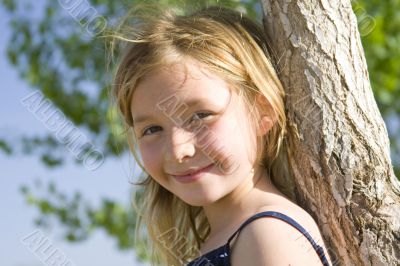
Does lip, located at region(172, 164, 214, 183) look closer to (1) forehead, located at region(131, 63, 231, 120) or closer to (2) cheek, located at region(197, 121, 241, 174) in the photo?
(2) cheek, located at region(197, 121, 241, 174)

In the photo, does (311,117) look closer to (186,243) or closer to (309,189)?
(309,189)

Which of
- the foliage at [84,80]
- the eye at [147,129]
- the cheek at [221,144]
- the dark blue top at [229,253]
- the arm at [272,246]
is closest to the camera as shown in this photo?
the arm at [272,246]

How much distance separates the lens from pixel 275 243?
1832 millimetres

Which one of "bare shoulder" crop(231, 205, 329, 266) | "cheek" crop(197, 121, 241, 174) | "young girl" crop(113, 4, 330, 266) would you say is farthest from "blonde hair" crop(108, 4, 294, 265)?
"bare shoulder" crop(231, 205, 329, 266)

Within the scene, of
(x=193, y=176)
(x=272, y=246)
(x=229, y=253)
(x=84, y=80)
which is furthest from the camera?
(x=84, y=80)

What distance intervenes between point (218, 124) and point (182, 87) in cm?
16

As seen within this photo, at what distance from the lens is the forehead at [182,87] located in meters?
2.05

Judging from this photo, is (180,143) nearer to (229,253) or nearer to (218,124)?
Answer: (218,124)

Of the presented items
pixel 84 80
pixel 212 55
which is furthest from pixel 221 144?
pixel 84 80

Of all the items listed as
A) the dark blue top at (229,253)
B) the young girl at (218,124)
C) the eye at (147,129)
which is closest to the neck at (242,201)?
the young girl at (218,124)

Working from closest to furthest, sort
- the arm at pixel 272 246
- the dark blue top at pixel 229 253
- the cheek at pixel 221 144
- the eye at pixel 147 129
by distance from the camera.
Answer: the arm at pixel 272 246
the dark blue top at pixel 229 253
the cheek at pixel 221 144
the eye at pixel 147 129

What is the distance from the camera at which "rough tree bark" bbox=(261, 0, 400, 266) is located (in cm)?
197

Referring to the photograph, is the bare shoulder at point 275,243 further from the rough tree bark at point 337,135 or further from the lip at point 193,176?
the lip at point 193,176

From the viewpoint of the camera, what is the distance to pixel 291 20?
2.09m
